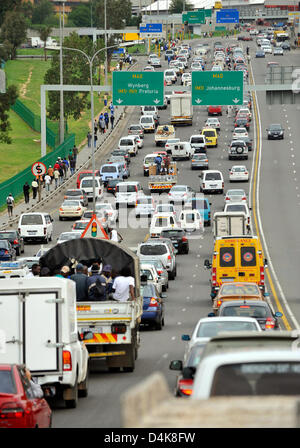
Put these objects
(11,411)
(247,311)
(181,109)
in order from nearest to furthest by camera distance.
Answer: (11,411) < (247,311) < (181,109)

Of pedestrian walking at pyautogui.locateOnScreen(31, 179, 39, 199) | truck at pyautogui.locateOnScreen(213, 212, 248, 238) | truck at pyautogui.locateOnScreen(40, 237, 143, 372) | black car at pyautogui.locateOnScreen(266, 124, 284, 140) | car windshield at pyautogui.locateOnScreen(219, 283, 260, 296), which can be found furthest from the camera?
black car at pyautogui.locateOnScreen(266, 124, 284, 140)

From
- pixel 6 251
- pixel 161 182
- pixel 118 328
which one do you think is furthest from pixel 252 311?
pixel 161 182

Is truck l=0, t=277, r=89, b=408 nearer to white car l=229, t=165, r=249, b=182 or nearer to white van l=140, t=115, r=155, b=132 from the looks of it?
white car l=229, t=165, r=249, b=182

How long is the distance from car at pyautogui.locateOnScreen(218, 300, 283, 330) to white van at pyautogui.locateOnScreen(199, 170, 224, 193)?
45.1m

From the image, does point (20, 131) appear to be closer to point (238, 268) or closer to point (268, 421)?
point (238, 268)

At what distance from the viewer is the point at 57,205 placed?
2662 inches

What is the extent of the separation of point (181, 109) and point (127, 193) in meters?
33.7

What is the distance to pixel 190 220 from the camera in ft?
187

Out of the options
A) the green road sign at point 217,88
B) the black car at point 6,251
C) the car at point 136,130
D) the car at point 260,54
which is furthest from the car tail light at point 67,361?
the car at point 260,54

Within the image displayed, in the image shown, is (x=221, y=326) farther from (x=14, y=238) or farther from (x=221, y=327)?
(x=14, y=238)

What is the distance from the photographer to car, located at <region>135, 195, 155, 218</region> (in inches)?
2442

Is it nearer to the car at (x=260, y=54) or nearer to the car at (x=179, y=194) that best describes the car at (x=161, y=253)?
the car at (x=179, y=194)

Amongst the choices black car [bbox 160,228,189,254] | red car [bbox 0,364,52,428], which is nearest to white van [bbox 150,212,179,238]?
black car [bbox 160,228,189,254]
